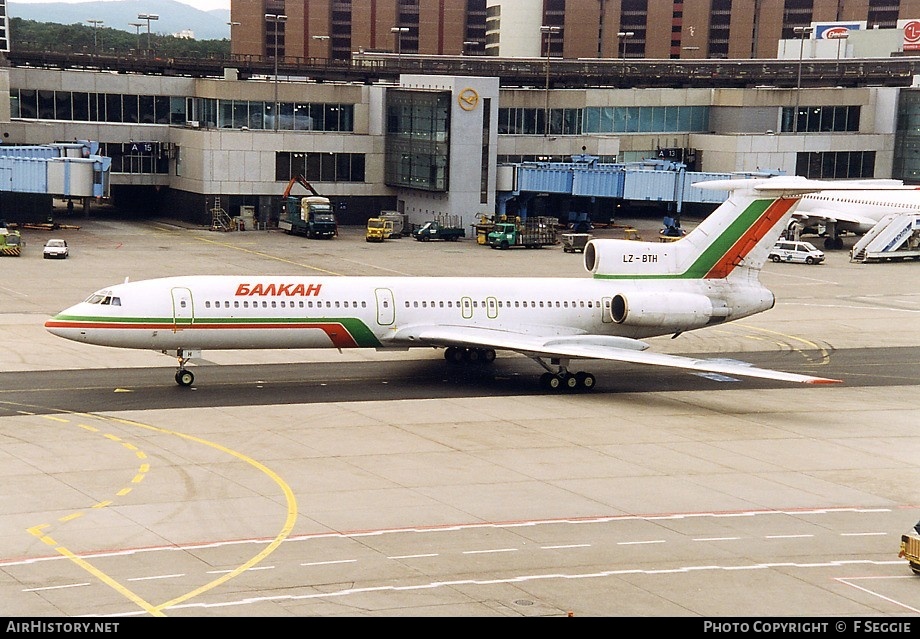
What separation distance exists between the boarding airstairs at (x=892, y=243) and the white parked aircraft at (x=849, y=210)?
361cm

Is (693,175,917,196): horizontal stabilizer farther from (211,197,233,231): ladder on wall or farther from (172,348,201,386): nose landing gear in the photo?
(211,197,233,231): ladder on wall

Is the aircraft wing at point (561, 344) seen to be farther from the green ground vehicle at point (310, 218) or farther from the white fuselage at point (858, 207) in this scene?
the white fuselage at point (858, 207)

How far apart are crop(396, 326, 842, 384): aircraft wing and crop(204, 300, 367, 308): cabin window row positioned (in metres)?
2.21

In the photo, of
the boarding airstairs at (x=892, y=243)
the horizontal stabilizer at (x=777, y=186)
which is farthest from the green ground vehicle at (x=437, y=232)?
the horizontal stabilizer at (x=777, y=186)

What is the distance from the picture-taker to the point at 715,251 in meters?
48.6

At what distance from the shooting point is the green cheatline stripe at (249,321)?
4231 centimetres

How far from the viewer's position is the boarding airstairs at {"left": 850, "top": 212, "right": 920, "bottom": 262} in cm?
8706

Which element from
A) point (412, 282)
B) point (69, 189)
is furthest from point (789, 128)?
point (412, 282)

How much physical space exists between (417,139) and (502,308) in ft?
172

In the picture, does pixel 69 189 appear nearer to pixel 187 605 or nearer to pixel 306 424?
pixel 306 424

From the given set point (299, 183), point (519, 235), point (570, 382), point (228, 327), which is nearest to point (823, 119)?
point (519, 235)

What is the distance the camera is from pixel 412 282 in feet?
152

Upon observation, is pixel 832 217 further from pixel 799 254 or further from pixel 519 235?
pixel 519 235
